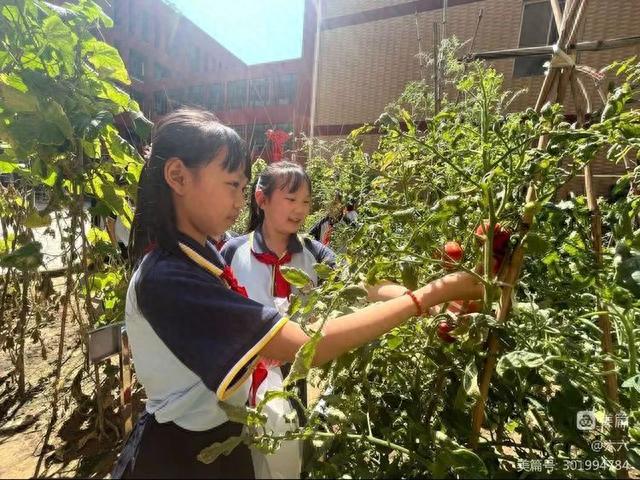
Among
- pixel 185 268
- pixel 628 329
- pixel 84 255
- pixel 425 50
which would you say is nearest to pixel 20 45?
pixel 84 255

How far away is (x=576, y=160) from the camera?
483mm

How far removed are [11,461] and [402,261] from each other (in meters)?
1.85

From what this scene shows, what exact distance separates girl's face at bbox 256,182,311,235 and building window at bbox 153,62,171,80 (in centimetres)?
1937

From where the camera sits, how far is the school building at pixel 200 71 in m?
11.9

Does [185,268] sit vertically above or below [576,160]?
below

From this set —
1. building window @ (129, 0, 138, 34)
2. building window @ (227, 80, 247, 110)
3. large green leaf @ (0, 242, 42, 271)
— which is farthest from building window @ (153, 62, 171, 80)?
large green leaf @ (0, 242, 42, 271)

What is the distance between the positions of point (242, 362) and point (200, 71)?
2182 centimetres

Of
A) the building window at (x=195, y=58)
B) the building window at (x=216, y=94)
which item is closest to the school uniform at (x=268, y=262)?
the building window at (x=216, y=94)

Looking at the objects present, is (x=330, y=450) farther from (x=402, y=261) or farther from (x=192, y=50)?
(x=192, y=50)

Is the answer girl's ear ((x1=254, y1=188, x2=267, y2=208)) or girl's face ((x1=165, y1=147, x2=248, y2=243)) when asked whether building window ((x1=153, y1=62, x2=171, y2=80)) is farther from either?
girl's face ((x1=165, y1=147, x2=248, y2=243))

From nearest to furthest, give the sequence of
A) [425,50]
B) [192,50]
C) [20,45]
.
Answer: [20,45]
[425,50]
[192,50]

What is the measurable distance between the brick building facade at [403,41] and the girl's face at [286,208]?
436 centimetres

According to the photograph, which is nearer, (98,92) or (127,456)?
(127,456)

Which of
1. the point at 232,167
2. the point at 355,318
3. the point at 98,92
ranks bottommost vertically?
the point at 355,318
